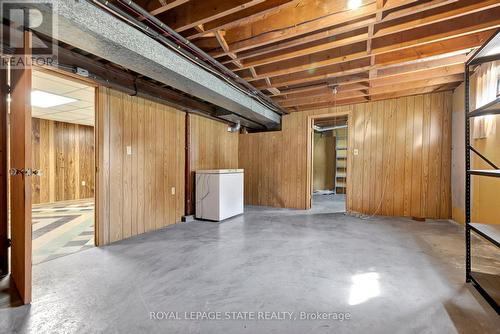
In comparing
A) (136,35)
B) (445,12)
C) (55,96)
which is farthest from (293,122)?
(55,96)

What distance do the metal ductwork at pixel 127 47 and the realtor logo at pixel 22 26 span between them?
3 centimetres

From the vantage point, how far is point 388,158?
4531mm

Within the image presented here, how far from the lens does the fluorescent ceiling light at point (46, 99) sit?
13.1 feet

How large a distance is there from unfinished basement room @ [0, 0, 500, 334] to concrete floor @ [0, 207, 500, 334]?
0.7 inches

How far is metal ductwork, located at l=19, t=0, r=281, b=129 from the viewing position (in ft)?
5.40

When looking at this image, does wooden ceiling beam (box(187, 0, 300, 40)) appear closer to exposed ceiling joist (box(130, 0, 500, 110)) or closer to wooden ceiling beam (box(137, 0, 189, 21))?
exposed ceiling joist (box(130, 0, 500, 110))

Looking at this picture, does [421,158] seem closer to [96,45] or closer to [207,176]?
[207,176]

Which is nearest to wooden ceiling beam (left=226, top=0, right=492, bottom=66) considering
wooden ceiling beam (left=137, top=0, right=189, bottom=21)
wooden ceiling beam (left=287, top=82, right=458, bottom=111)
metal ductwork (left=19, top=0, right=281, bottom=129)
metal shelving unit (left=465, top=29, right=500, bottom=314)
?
metal shelving unit (left=465, top=29, right=500, bottom=314)

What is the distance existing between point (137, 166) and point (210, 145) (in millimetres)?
1775

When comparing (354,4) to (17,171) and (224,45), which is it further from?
(17,171)

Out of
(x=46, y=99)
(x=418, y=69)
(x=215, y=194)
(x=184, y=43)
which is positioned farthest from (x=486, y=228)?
(x=46, y=99)

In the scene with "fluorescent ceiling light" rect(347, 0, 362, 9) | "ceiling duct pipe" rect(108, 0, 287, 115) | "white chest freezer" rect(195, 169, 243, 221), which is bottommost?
"white chest freezer" rect(195, 169, 243, 221)

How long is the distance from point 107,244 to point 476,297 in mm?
3564

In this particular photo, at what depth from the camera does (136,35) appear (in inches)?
80.0
